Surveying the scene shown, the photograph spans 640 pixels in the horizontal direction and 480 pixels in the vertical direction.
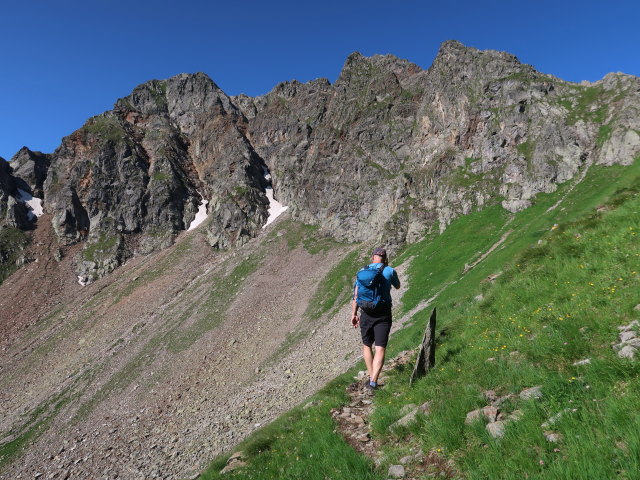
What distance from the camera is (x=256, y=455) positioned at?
10.4 metres

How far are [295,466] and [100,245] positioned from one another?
14702 centimetres

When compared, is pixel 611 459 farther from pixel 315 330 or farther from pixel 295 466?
pixel 315 330

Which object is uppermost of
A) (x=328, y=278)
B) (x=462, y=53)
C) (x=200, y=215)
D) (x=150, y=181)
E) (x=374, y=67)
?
(x=150, y=181)

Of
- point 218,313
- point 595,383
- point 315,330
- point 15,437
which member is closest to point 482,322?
point 595,383

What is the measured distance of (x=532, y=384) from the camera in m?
6.59

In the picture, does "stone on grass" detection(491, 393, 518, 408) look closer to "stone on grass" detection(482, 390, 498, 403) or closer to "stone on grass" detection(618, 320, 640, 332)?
"stone on grass" detection(482, 390, 498, 403)

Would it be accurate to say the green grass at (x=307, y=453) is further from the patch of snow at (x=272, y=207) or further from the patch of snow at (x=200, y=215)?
the patch of snow at (x=200, y=215)

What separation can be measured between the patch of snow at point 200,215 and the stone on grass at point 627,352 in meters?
140

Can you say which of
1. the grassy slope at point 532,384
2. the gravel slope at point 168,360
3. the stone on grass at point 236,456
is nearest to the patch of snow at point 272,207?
the gravel slope at point 168,360

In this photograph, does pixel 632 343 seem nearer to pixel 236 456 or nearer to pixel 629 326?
pixel 629 326

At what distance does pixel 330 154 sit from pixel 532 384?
11430cm

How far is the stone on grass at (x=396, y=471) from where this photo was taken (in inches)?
241

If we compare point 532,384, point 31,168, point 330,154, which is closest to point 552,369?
point 532,384

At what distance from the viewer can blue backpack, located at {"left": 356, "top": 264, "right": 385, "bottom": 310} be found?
411 inches
